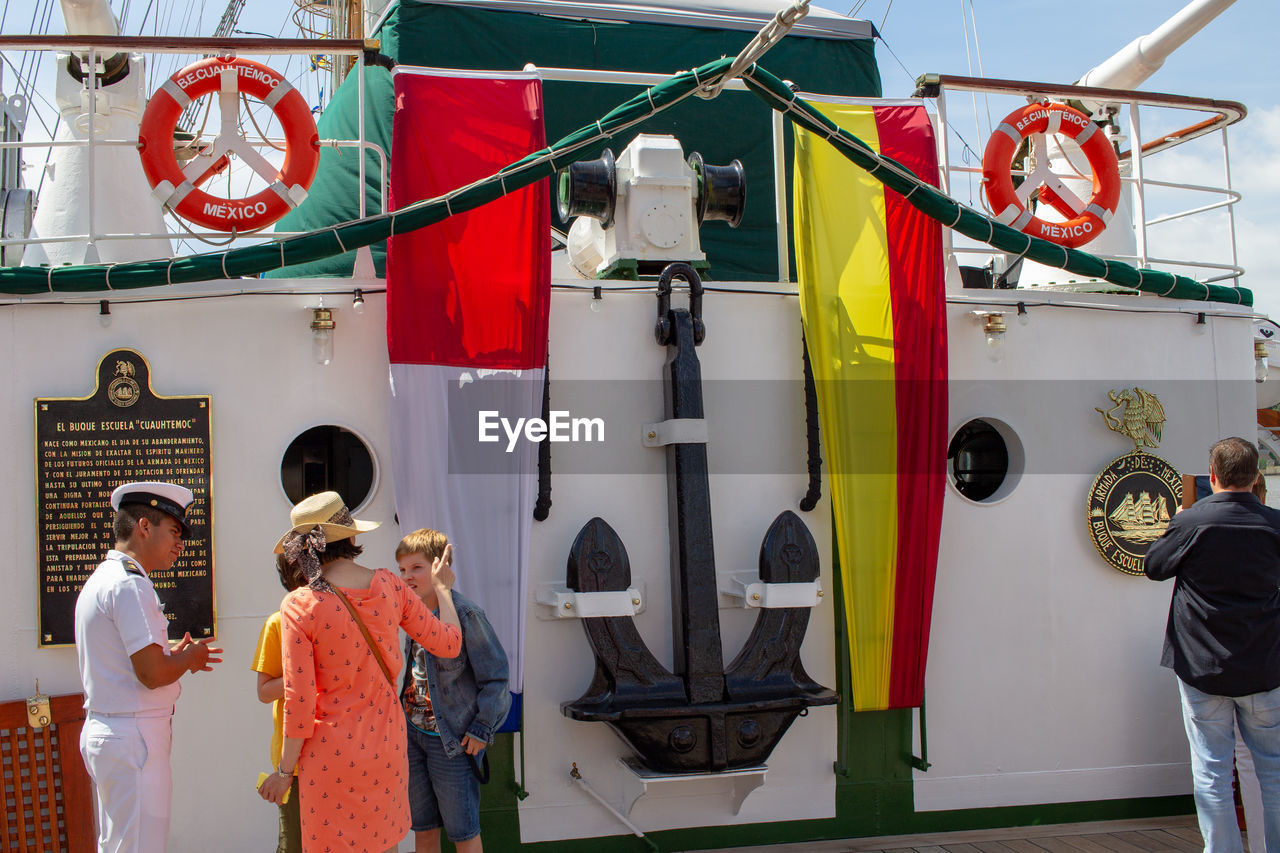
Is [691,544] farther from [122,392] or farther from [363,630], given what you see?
[122,392]

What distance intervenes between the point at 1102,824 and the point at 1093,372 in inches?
83.1

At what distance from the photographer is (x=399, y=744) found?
3.12m

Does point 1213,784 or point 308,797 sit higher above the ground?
point 308,797

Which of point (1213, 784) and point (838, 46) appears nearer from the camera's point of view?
point (1213, 784)

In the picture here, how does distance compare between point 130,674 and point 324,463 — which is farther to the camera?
point 324,463

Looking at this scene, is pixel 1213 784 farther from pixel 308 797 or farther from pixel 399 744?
pixel 308 797

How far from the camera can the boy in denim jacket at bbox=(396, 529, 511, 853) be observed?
347 cm

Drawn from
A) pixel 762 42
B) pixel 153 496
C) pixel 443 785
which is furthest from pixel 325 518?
pixel 762 42

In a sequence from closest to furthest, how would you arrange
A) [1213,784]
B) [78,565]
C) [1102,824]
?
[1213,784]
[78,565]
[1102,824]

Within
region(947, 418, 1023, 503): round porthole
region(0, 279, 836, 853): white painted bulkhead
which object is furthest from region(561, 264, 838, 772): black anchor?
region(947, 418, 1023, 503): round porthole

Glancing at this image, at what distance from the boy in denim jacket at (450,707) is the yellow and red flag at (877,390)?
183cm

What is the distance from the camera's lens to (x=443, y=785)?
3586 mm

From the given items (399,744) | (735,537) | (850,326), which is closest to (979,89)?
(850,326)

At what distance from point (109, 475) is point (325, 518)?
174 cm
